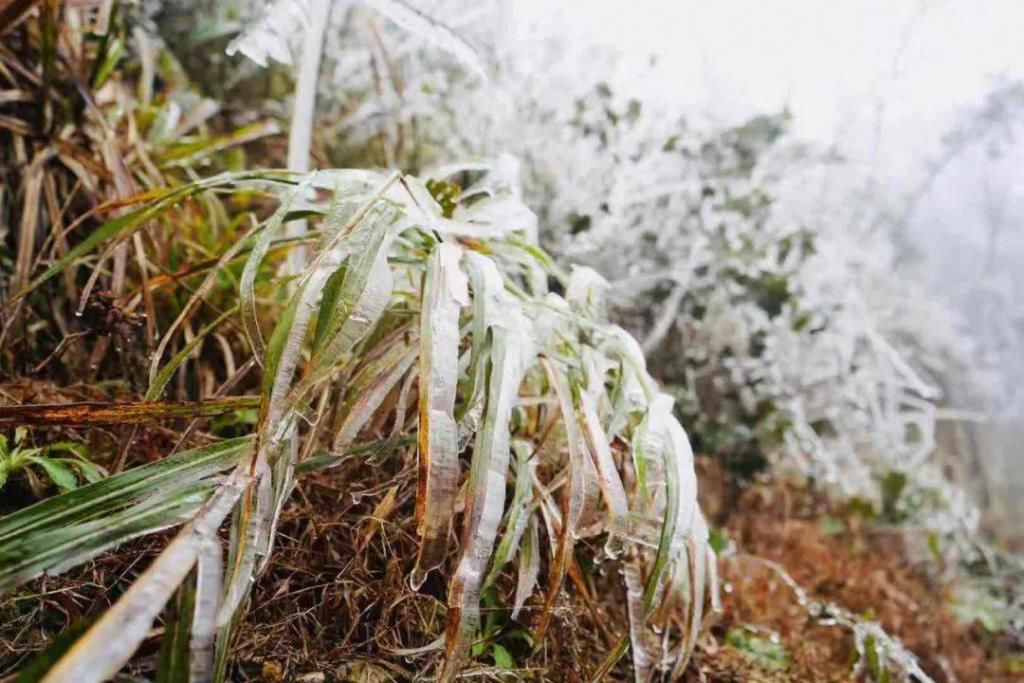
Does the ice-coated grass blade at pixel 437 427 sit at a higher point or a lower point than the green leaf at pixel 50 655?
higher

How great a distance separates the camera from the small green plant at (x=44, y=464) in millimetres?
559

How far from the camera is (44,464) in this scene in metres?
0.56

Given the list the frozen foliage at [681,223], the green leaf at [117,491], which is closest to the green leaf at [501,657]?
the green leaf at [117,491]

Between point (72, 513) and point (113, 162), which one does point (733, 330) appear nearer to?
point (113, 162)

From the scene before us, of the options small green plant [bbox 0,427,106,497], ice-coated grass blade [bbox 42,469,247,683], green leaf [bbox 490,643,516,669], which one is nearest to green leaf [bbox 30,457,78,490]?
small green plant [bbox 0,427,106,497]

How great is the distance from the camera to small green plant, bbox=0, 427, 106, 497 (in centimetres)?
56

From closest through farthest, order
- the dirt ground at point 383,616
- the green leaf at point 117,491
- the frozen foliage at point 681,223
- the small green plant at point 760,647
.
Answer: the green leaf at point 117,491
the dirt ground at point 383,616
the small green plant at point 760,647
the frozen foliage at point 681,223

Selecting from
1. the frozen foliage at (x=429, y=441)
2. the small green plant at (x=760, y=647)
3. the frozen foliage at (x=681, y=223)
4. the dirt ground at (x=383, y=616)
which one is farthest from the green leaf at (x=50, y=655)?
the frozen foliage at (x=681, y=223)

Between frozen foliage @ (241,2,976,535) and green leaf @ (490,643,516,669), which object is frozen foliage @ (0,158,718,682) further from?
frozen foliage @ (241,2,976,535)

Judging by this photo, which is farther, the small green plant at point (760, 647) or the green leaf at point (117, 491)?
the small green plant at point (760, 647)

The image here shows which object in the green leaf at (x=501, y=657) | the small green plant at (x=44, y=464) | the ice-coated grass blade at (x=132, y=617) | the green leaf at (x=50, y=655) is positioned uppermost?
the ice-coated grass blade at (x=132, y=617)

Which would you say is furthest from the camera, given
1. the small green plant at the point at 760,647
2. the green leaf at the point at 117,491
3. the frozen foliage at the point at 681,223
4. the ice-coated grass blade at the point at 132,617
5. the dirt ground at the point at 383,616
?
the frozen foliage at the point at 681,223

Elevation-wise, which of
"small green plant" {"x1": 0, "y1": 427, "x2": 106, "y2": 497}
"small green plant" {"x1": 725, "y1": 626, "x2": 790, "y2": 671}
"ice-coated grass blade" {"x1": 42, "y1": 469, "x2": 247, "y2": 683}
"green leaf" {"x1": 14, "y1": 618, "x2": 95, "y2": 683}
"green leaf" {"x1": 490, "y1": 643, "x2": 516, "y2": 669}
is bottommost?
"small green plant" {"x1": 725, "y1": 626, "x2": 790, "y2": 671}

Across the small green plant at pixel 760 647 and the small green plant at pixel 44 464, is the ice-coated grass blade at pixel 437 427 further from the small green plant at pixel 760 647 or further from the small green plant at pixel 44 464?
the small green plant at pixel 760 647
